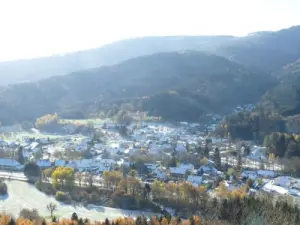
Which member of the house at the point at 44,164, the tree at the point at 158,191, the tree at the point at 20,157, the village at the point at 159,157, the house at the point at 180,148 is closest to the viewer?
the tree at the point at 158,191

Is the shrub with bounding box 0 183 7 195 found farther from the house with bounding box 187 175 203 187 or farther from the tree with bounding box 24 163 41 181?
the house with bounding box 187 175 203 187

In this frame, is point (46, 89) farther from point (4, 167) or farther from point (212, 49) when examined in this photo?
point (212, 49)

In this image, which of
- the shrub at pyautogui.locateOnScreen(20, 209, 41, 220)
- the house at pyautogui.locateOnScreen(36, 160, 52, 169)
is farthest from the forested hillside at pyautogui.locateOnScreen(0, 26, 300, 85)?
the shrub at pyautogui.locateOnScreen(20, 209, 41, 220)

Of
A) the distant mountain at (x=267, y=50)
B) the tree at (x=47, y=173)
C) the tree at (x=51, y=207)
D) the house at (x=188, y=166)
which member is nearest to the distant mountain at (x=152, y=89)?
the distant mountain at (x=267, y=50)

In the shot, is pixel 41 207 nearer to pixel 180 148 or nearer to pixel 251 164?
pixel 180 148

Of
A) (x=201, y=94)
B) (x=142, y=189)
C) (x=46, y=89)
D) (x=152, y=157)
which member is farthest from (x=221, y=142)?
(x=46, y=89)

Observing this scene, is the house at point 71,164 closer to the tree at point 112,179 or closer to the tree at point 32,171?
the tree at point 32,171
